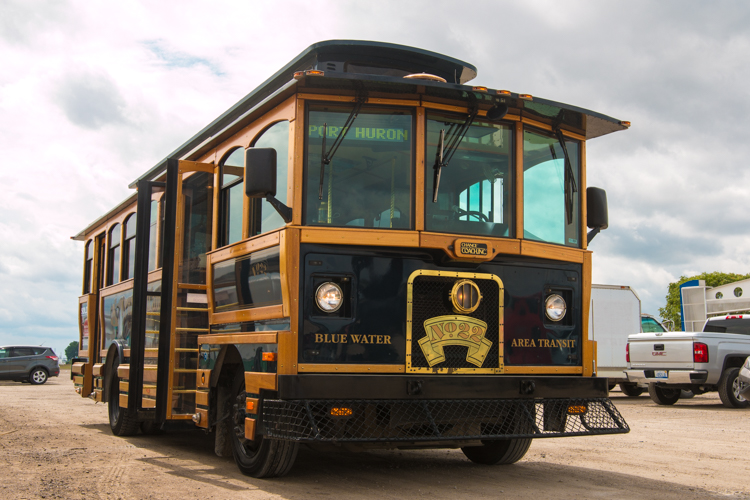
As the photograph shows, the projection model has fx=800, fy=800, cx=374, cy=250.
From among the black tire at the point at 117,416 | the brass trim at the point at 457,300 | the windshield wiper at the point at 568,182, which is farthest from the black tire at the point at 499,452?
the black tire at the point at 117,416

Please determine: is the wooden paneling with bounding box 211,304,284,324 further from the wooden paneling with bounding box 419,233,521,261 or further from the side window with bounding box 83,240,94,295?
the side window with bounding box 83,240,94,295

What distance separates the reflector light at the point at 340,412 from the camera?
18.3ft

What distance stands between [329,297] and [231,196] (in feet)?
6.36

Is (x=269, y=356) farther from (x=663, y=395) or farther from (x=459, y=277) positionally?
(x=663, y=395)

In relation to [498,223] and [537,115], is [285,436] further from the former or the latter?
[537,115]

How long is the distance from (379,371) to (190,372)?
265cm

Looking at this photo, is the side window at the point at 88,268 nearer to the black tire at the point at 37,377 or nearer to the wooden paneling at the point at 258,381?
the wooden paneling at the point at 258,381

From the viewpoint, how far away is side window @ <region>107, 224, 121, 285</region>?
11.5m

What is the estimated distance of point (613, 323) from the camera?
1845 cm

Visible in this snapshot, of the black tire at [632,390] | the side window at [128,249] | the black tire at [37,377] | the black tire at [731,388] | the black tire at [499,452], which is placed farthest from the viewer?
the black tire at [37,377]

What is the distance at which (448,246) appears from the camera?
6.18 meters

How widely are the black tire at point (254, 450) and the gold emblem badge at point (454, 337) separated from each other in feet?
4.22

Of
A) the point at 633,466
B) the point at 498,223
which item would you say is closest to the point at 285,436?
the point at 498,223

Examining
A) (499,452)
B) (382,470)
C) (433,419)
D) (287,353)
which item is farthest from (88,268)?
(433,419)
